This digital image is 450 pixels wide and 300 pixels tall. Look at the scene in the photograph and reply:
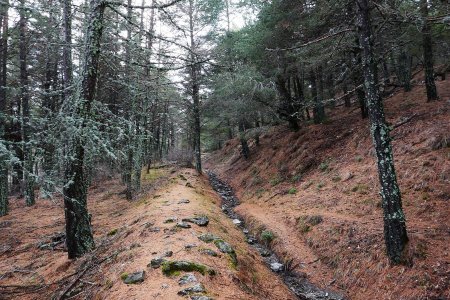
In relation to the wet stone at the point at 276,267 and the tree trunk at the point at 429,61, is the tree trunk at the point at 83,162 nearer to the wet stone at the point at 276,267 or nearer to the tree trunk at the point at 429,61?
the wet stone at the point at 276,267

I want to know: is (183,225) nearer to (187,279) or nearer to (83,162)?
(187,279)

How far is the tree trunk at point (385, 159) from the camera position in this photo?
6.83 m

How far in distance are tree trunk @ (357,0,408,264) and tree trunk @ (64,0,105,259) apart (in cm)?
597

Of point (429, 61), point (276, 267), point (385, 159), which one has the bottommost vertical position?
point (276, 267)

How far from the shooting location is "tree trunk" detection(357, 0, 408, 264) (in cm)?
683

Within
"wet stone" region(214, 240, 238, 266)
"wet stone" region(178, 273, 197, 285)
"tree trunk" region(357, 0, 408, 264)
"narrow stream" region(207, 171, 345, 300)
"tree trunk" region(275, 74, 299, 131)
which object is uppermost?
"tree trunk" region(275, 74, 299, 131)

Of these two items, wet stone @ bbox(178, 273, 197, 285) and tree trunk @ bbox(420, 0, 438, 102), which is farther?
tree trunk @ bbox(420, 0, 438, 102)

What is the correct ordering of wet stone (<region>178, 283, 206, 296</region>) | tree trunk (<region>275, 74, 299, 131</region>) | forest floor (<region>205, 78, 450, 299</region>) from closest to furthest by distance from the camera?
wet stone (<region>178, 283, 206, 296</region>) → forest floor (<region>205, 78, 450, 299</region>) → tree trunk (<region>275, 74, 299, 131</region>)

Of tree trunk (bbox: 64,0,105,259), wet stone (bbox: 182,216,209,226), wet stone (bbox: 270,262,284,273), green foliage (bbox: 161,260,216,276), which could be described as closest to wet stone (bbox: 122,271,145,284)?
green foliage (bbox: 161,260,216,276)

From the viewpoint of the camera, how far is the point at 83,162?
699cm

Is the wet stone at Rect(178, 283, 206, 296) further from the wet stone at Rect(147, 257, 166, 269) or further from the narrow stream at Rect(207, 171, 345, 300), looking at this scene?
the narrow stream at Rect(207, 171, 345, 300)

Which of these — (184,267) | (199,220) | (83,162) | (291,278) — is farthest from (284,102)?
(184,267)

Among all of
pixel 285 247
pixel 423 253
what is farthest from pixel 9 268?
pixel 423 253

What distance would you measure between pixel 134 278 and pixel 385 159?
5.83 meters
